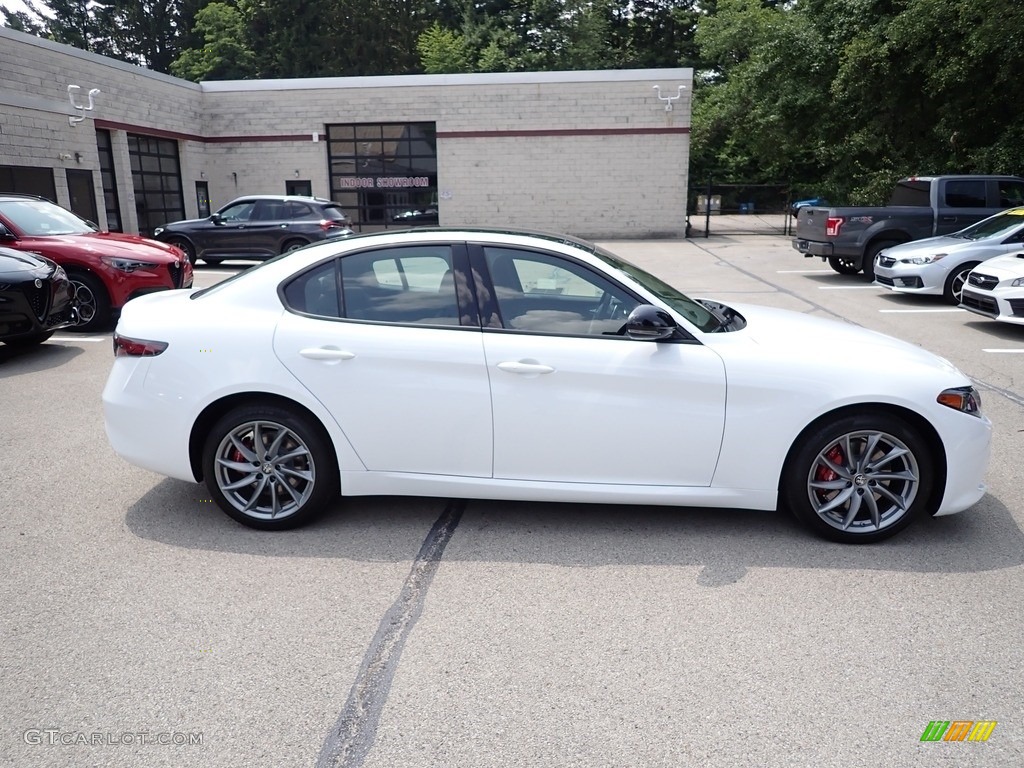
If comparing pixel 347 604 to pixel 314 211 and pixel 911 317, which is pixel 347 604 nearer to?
pixel 911 317

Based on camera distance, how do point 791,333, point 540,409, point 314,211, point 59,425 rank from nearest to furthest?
1. point 540,409
2. point 791,333
3. point 59,425
4. point 314,211

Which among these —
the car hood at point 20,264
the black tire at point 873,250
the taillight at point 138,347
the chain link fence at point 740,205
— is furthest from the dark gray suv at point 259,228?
the chain link fence at point 740,205

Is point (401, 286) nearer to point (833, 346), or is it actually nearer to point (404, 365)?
point (404, 365)

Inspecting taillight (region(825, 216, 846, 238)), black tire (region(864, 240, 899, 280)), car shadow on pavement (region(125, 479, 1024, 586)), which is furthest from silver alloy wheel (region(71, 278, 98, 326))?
black tire (region(864, 240, 899, 280))

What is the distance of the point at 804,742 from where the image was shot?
8.86 ft

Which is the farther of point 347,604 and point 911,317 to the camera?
point 911,317

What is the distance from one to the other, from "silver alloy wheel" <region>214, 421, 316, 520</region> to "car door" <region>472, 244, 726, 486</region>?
3.51 feet

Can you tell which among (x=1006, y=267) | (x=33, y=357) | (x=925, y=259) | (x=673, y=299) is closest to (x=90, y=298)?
(x=33, y=357)

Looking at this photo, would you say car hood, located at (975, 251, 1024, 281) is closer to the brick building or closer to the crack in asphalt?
the crack in asphalt

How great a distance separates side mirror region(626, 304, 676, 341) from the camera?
13.1 feet

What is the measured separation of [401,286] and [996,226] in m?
11.6

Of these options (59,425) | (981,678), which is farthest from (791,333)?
(59,425)

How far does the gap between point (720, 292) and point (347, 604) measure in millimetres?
11931

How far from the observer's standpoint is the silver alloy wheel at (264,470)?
428cm
